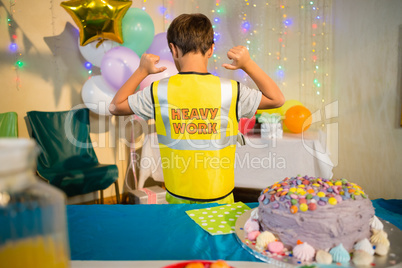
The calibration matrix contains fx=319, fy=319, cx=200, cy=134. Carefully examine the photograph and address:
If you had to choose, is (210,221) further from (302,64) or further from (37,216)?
(302,64)

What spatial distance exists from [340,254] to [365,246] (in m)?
0.08

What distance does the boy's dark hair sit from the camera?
1.28 metres

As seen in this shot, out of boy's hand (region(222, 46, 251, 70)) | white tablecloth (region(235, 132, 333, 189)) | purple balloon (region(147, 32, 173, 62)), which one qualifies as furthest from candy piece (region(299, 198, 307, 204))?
purple balloon (region(147, 32, 173, 62))

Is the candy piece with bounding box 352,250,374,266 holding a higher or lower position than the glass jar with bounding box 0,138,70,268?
lower

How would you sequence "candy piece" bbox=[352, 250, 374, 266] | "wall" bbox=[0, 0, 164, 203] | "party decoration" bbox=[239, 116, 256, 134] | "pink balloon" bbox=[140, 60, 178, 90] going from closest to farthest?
"candy piece" bbox=[352, 250, 374, 266] < "pink balloon" bbox=[140, 60, 178, 90] < "wall" bbox=[0, 0, 164, 203] < "party decoration" bbox=[239, 116, 256, 134]

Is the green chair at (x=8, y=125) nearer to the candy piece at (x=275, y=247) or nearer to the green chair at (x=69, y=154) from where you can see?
the green chair at (x=69, y=154)

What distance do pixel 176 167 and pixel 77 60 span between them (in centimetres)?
290

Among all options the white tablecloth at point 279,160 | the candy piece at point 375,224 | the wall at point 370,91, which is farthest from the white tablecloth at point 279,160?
the candy piece at point 375,224

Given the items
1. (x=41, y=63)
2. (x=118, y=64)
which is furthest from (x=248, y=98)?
(x=41, y=63)

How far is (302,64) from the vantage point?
155 inches

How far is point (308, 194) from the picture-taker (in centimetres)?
80

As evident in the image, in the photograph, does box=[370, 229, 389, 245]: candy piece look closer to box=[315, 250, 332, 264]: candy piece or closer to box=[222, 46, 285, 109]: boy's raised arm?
box=[315, 250, 332, 264]: candy piece

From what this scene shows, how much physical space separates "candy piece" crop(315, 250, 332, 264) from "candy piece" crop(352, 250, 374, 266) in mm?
48

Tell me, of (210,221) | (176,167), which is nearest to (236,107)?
(176,167)
